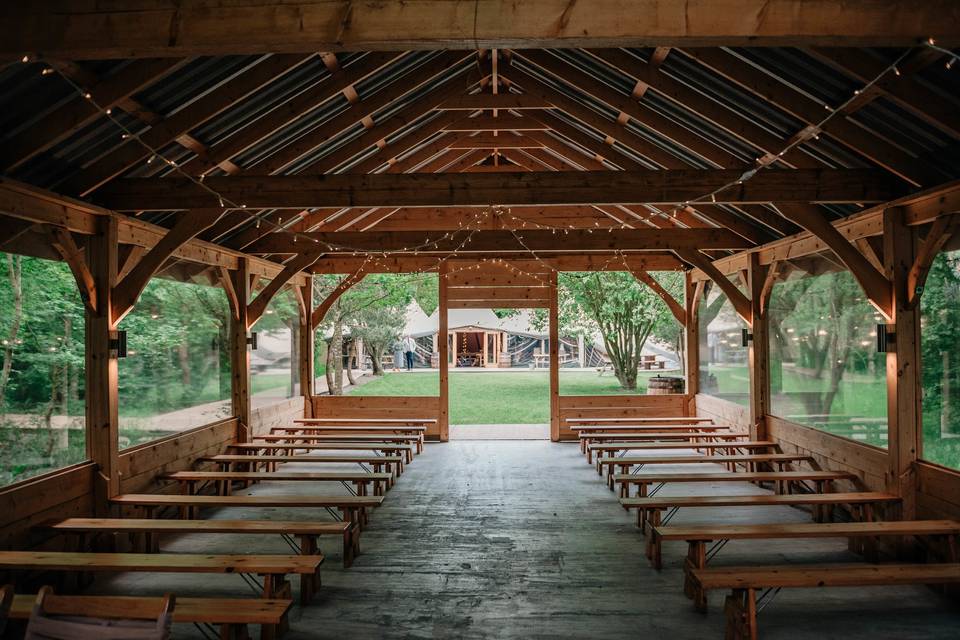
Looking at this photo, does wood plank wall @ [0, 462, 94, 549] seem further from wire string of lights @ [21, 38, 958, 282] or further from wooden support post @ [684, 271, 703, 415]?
wooden support post @ [684, 271, 703, 415]

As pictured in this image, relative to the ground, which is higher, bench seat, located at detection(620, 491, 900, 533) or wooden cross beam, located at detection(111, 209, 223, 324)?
wooden cross beam, located at detection(111, 209, 223, 324)

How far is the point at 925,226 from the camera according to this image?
17.0 feet

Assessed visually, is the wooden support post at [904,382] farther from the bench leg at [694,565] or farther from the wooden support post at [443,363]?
the wooden support post at [443,363]

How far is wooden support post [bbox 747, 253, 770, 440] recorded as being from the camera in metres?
8.34

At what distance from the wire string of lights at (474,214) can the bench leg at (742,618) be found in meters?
2.97

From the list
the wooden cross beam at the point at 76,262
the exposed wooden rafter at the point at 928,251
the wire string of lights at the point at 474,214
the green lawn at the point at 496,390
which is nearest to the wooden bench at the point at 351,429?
the wire string of lights at the point at 474,214

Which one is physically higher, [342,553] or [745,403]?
[745,403]

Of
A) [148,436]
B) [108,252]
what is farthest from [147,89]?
[148,436]

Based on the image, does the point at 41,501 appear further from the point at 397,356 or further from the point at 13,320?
the point at 397,356

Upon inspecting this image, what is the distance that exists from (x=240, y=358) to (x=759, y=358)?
7343 mm

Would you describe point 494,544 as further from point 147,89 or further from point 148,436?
point 147,89

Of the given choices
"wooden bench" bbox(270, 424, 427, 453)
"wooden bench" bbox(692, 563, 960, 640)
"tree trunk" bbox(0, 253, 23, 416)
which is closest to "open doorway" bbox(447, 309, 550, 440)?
"wooden bench" bbox(270, 424, 427, 453)

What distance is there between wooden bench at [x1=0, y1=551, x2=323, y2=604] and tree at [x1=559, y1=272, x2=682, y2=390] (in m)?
11.6

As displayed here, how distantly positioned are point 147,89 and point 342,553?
409 cm
